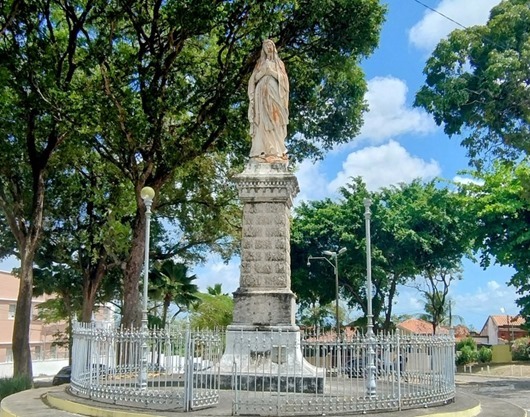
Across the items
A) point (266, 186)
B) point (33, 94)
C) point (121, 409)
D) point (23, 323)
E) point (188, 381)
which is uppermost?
point (33, 94)

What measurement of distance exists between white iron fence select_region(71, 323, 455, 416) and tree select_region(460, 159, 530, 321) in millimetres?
18787

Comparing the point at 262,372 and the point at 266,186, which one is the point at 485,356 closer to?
the point at 266,186

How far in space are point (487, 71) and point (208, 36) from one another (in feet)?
38.5

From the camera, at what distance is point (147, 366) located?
12.1 m

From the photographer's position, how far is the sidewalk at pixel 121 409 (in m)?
10.1

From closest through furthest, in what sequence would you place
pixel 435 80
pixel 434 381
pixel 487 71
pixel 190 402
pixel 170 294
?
1. pixel 190 402
2. pixel 434 381
3. pixel 487 71
4. pixel 435 80
5. pixel 170 294

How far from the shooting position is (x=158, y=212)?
28.1 m

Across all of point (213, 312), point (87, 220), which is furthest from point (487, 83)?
point (213, 312)

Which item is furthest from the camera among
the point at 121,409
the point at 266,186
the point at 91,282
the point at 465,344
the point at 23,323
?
the point at 465,344

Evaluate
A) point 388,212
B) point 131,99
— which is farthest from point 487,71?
point 131,99

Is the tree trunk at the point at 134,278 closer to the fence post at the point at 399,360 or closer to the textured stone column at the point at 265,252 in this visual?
the textured stone column at the point at 265,252

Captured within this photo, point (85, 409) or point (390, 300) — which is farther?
point (390, 300)

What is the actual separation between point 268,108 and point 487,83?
15066mm

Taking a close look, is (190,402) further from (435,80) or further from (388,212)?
(388,212)
